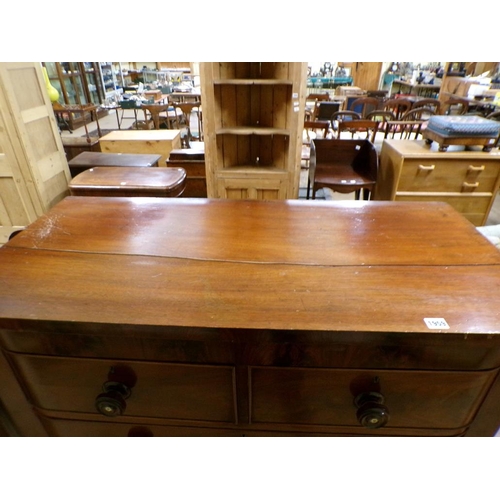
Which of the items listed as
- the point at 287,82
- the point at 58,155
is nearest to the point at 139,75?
the point at 58,155

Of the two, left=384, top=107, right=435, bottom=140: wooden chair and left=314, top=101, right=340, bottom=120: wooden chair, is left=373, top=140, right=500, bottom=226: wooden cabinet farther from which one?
left=314, top=101, right=340, bottom=120: wooden chair

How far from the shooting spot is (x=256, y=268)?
762 mm

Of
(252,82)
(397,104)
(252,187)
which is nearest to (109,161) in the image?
(252,187)

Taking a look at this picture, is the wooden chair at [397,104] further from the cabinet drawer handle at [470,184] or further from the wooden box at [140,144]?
the wooden box at [140,144]

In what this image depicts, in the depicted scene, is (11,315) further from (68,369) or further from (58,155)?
(58,155)

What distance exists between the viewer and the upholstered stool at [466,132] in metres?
2.36

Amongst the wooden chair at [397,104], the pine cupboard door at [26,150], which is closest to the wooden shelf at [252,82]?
the pine cupboard door at [26,150]

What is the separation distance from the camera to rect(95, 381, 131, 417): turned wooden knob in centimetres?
68

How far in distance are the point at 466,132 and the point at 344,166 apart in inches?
35.7

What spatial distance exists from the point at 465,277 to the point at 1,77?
274 centimetres

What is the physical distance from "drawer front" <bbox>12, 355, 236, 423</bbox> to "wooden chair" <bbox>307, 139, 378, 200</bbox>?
2057 mm

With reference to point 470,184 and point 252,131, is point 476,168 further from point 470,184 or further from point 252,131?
point 252,131

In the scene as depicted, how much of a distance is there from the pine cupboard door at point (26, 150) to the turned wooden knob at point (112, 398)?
232cm

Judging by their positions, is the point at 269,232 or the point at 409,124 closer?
the point at 269,232
